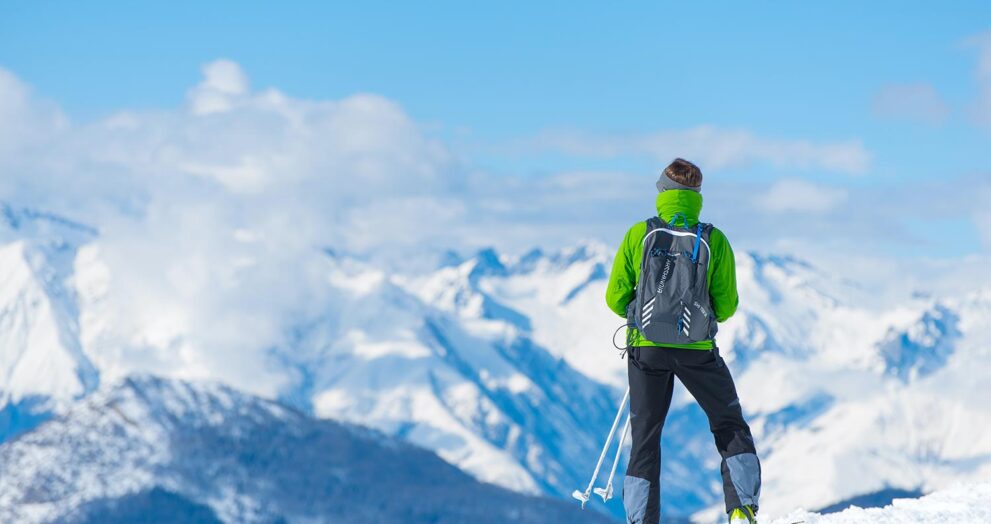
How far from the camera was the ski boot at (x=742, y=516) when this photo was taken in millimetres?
21375

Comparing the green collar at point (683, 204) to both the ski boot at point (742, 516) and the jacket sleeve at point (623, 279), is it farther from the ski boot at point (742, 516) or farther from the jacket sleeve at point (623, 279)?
the ski boot at point (742, 516)

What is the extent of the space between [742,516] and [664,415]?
7.05ft

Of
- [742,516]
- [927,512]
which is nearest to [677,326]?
[742,516]

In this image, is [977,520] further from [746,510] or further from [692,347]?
[692,347]

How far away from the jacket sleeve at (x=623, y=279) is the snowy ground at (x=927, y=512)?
5.62m

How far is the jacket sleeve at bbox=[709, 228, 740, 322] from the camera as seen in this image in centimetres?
2117

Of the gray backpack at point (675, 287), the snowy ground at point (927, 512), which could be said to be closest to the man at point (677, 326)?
the gray backpack at point (675, 287)

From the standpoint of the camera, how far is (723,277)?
21.2 metres

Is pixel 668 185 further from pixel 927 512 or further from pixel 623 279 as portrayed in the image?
pixel 927 512

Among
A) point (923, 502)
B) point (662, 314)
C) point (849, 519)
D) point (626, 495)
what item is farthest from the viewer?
point (923, 502)

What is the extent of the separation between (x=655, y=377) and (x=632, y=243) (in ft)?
7.27

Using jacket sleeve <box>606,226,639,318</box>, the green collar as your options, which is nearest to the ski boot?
jacket sleeve <box>606,226,639,318</box>

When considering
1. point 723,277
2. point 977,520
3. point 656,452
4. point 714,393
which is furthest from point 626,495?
point 977,520

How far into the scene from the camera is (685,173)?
2150cm
